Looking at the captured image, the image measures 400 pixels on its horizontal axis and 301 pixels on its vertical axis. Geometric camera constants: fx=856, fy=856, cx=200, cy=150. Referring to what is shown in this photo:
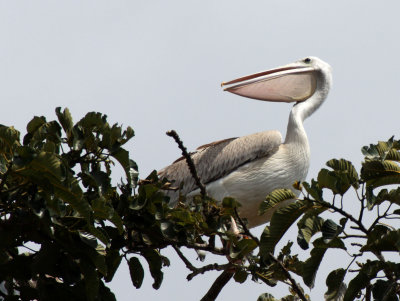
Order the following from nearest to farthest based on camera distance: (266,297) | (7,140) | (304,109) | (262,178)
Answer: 1. (7,140)
2. (266,297)
3. (262,178)
4. (304,109)

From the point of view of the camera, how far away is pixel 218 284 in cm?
606

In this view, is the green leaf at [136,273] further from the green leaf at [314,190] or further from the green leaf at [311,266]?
the green leaf at [314,190]

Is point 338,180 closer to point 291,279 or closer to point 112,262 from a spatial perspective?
point 291,279

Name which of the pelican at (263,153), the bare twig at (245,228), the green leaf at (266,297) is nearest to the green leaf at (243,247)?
the bare twig at (245,228)

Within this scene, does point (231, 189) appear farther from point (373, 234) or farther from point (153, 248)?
point (373, 234)

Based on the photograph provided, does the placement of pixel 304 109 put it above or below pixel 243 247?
above

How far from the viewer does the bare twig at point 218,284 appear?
5938mm

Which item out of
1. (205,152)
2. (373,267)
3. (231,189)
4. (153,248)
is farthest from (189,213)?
(205,152)

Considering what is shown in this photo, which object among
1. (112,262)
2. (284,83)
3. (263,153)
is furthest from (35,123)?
(284,83)

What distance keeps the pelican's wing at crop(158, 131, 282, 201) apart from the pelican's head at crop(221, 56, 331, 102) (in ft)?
2.72

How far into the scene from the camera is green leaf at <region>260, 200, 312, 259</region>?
4.81 meters

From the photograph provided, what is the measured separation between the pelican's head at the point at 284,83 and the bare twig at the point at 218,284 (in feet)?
15.2

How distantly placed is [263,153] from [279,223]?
4.44 m

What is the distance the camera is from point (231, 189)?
9023 millimetres
